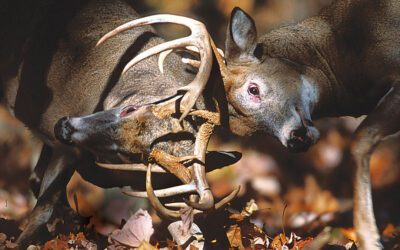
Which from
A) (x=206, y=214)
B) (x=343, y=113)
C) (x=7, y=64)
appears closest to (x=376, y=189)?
(x=343, y=113)

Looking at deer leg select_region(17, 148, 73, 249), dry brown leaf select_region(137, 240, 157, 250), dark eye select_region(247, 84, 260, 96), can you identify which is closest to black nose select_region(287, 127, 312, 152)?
dark eye select_region(247, 84, 260, 96)

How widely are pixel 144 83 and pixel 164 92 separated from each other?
21 centimetres

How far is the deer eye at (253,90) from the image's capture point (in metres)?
5.18

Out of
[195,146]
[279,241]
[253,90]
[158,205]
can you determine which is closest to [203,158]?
[195,146]

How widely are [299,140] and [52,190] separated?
5.49 feet

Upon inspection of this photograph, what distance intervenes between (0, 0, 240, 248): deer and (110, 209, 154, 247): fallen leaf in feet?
0.73

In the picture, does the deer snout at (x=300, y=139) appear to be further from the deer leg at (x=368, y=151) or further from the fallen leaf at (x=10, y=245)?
the fallen leaf at (x=10, y=245)

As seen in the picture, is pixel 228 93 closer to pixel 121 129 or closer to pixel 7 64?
pixel 121 129

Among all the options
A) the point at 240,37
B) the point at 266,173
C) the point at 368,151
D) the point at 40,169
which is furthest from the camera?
the point at 266,173

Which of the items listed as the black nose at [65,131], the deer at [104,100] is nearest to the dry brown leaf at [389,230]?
the deer at [104,100]

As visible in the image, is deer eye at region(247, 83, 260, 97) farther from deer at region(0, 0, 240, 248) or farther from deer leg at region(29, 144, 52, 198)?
deer leg at region(29, 144, 52, 198)

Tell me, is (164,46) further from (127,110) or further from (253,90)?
(253,90)

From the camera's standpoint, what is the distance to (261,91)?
5.19 meters

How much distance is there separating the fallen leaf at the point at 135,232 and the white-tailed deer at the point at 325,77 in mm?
747
